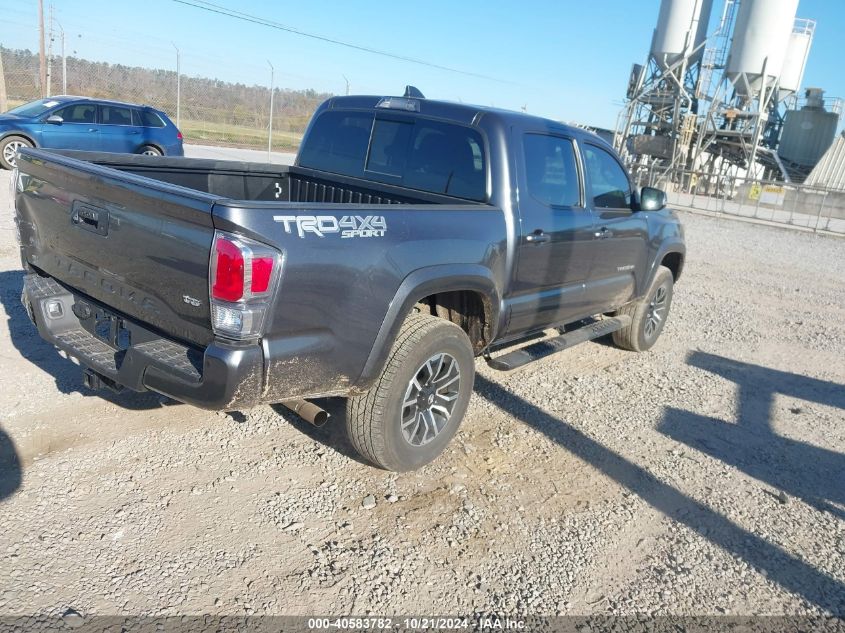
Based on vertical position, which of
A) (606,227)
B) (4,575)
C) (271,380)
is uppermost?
(606,227)

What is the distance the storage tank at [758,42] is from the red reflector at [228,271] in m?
41.7

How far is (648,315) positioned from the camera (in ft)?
20.7

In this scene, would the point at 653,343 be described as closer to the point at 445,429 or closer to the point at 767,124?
the point at 445,429

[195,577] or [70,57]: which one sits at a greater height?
[70,57]

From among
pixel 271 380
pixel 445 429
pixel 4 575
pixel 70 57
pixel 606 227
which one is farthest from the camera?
pixel 70 57

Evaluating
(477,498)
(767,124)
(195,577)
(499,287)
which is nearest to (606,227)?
(499,287)

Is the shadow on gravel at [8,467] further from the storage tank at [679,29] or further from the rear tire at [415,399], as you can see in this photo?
the storage tank at [679,29]

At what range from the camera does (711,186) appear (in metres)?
38.6

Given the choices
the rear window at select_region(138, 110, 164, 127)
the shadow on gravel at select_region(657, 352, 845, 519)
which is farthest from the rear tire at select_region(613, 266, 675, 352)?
the rear window at select_region(138, 110, 164, 127)

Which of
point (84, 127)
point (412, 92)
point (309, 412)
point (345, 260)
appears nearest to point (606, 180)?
point (412, 92)

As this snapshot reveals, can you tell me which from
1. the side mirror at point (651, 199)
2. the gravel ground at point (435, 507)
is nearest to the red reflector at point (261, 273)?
the gravel ground at point (435, 507)

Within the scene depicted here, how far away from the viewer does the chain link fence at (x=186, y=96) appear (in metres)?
24.0

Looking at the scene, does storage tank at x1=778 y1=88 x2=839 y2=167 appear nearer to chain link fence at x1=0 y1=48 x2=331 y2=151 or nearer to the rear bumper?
chain link fence at x1=0 y1=48 x2=331 y2=151

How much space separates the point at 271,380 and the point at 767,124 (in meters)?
47.4
